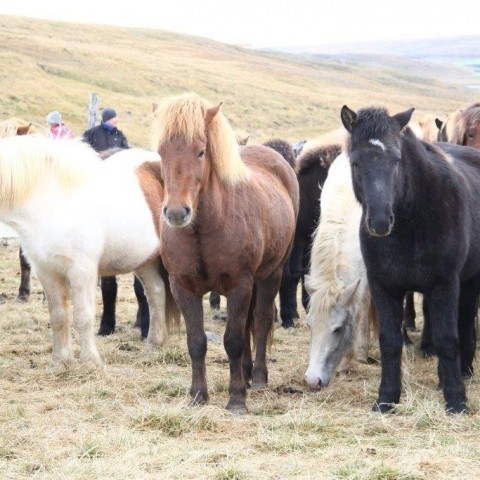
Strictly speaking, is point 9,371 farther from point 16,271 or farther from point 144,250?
point 16,271

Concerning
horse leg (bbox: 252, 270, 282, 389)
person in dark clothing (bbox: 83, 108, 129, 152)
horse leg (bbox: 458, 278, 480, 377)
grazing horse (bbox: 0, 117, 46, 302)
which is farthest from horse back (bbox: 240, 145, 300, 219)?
person in dark clothing (bbox: 83, 108, 129, 152)

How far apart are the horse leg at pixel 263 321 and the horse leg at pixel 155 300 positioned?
1.51m

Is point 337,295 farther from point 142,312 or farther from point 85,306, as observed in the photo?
point 142,312

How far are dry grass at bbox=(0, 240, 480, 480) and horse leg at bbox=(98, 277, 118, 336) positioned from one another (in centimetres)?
117

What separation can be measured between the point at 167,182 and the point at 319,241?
1.75 meters

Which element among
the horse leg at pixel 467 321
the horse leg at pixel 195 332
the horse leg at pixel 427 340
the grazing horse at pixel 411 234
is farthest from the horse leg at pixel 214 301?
the grazing horse at pixel 411 234

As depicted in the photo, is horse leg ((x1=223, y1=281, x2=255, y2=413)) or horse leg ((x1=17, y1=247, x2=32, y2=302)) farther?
horse leg ((x1=17, y1=247, x2=32, y2=302))

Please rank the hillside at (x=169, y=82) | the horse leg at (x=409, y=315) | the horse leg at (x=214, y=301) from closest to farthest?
the horse leg at (x=409, y=315)
the horse leg at (x=214, y=301)
the hillside at (x=169, y=82)

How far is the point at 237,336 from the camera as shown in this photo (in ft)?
17.3

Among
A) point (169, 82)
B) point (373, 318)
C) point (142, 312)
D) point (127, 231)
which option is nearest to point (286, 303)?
point (142, 312)

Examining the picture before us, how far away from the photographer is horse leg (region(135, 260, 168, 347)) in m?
7.58

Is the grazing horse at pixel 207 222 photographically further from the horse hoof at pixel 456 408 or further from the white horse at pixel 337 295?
the horse hoof at pixel 456 408

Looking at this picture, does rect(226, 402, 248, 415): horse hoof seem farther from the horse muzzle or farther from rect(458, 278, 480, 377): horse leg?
rect(458, 278, 480, 377): horse leg

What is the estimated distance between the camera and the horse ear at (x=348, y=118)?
488 cm
